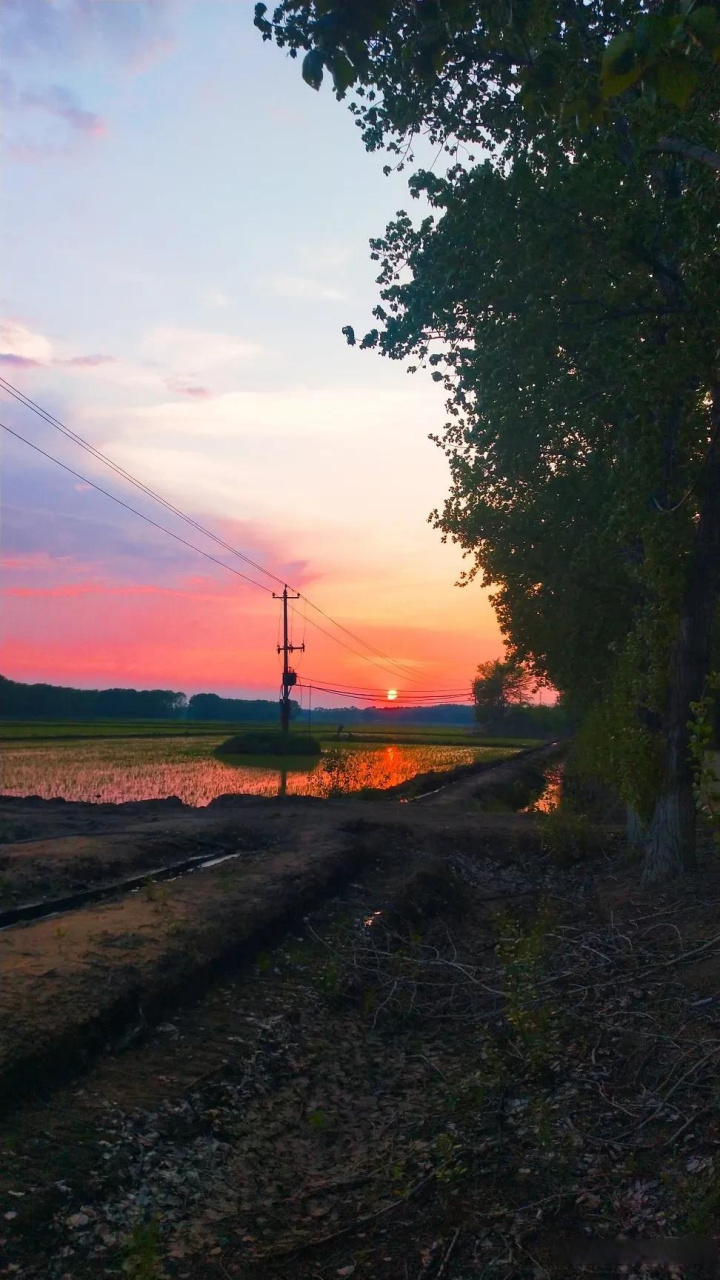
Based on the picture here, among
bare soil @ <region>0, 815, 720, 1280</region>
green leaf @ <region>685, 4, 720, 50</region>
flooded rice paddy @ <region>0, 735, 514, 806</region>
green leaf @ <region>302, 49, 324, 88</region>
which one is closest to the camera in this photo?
green leaf @ <region>685, 4, 720, 50</region>

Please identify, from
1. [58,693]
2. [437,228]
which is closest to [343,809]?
[437,228]

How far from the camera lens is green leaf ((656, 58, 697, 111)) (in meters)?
3.54

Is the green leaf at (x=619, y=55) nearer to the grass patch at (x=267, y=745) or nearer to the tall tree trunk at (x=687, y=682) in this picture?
the tall tree trunk at (x=687, y=682)

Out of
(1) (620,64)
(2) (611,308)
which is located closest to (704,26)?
(1) (620,64)

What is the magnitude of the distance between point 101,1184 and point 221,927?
16.2 feet

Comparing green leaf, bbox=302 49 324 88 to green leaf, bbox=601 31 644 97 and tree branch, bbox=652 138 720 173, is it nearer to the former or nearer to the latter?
green leaf, bbox=601 31 644 97

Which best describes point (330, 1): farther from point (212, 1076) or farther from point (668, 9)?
point (212, 1076)

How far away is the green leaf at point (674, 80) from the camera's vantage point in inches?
139

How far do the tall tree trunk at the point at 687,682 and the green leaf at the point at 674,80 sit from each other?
864 cm

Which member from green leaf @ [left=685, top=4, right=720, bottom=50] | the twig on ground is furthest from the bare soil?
green leaf @ [left=685, top=4, right=720, bottom=50]

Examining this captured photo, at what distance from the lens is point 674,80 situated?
354 cm

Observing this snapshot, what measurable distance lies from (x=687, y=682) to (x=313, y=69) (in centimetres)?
910

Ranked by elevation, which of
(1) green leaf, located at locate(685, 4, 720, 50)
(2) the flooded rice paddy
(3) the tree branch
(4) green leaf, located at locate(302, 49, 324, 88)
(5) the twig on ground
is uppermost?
(3) the tree branch

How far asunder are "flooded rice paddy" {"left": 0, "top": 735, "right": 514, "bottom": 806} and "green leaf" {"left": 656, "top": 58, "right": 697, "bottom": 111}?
74.4ft
